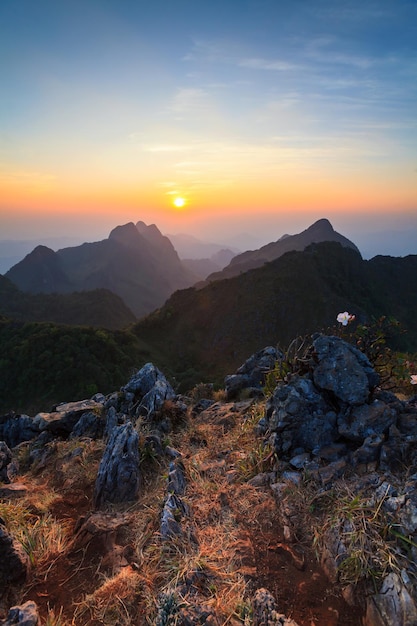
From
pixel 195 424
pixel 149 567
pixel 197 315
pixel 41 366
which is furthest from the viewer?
pixel 197 315

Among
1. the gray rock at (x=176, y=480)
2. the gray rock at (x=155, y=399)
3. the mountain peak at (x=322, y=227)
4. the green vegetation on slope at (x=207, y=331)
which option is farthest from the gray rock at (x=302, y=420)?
the mountain peak at (x=322, y=227)

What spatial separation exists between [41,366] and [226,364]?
2463 cm

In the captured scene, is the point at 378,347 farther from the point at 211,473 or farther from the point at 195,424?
the point at 195,424

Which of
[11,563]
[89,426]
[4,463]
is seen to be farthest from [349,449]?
[4,463]

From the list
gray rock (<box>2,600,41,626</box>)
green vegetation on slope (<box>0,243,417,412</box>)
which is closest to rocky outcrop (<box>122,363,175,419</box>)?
gray rock (<box>2,600,41,626</box>)

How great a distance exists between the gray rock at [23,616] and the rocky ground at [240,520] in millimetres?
24

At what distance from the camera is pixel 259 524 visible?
564 cm

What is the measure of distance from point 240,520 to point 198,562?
1282 millimetres

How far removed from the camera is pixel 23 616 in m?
4.10

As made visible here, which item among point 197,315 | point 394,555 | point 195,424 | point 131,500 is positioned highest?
point 394,555

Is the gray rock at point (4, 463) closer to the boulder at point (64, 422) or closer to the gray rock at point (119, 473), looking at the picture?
the boulder at point (64, 422)

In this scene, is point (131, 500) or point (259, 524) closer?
point (259, 524)

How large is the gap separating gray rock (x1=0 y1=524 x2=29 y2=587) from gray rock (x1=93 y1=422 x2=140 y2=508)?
1916 mm

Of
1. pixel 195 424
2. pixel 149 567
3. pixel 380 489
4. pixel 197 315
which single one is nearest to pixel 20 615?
pixel 149 567
